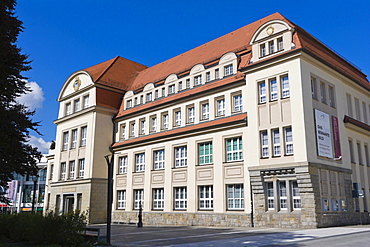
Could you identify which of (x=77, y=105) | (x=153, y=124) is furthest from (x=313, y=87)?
(x=77, y=105)

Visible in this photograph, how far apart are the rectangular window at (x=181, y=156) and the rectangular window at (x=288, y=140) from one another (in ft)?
31.5

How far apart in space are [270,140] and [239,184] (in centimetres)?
427

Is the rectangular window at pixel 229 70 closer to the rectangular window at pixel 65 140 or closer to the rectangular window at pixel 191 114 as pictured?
the rectangular window at pixel 191 114

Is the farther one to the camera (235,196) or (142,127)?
(142,127)

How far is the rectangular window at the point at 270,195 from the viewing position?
877 inches

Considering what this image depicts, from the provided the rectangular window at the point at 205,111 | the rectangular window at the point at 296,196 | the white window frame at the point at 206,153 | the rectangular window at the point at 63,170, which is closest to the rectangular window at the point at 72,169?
the rectangular window at the point at 63,170

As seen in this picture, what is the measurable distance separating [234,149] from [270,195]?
15.5 feet

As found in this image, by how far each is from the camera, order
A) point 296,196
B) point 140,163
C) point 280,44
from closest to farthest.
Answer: point 296,196, point 280,44, point 140,163

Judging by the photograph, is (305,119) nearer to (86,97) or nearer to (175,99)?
(175,99)

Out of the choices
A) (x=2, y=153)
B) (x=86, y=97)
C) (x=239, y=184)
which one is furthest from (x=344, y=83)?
(x=86, y=97)

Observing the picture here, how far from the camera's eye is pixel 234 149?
25.9 metres

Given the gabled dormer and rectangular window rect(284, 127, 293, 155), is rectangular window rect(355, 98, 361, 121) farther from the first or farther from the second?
the gabled dormer

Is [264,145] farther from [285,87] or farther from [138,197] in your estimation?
[138,197]

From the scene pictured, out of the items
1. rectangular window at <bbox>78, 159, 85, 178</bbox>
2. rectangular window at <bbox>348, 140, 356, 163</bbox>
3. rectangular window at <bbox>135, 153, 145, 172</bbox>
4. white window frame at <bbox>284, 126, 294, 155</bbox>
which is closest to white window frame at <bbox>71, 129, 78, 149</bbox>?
rectangular window at <bbox>78, 159, 85, 178</bbox>
